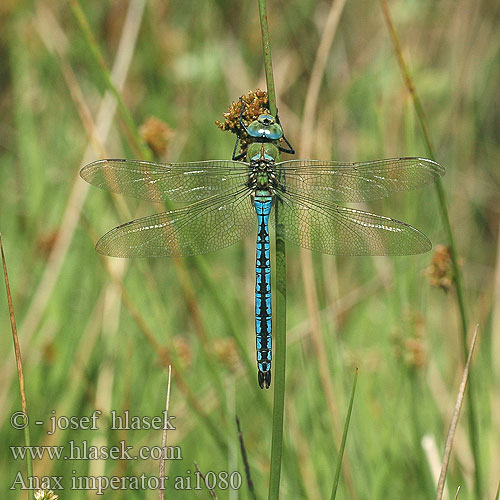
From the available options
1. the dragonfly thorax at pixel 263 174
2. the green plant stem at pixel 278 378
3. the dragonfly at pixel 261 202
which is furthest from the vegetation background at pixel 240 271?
the green plant stem at pixel 278 378

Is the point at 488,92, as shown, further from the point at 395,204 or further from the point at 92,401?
the point at 92,401

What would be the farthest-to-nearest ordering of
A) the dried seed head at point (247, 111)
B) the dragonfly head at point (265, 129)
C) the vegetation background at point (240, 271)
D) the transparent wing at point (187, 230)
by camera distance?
the vegetation background at point (240, 271) → the transparent wing at point (187, 230) → the dragonfly head at point (265, 129) → the dried seed head at point (247, 111)

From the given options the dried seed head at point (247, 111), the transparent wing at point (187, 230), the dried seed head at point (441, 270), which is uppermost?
the dried seed head at point (247, 111)

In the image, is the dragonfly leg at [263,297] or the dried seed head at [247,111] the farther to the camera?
the dragonfly leg at [263,297]

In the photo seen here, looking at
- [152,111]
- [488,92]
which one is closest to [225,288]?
[152,111]

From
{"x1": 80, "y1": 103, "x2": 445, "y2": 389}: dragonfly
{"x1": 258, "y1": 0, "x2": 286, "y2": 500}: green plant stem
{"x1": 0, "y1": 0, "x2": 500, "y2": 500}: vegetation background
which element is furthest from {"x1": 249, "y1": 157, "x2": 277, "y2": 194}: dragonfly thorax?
{"x1": 258, "y1": 0, "x2": 286, "y2": 500}: green plant stem

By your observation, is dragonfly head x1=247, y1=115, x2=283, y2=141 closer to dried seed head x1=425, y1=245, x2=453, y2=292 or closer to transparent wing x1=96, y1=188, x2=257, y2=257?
transparent wing x1=96, y1=188, x2=257, y2=257

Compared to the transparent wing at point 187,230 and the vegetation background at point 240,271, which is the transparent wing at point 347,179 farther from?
the vegetation background at point 240,271
